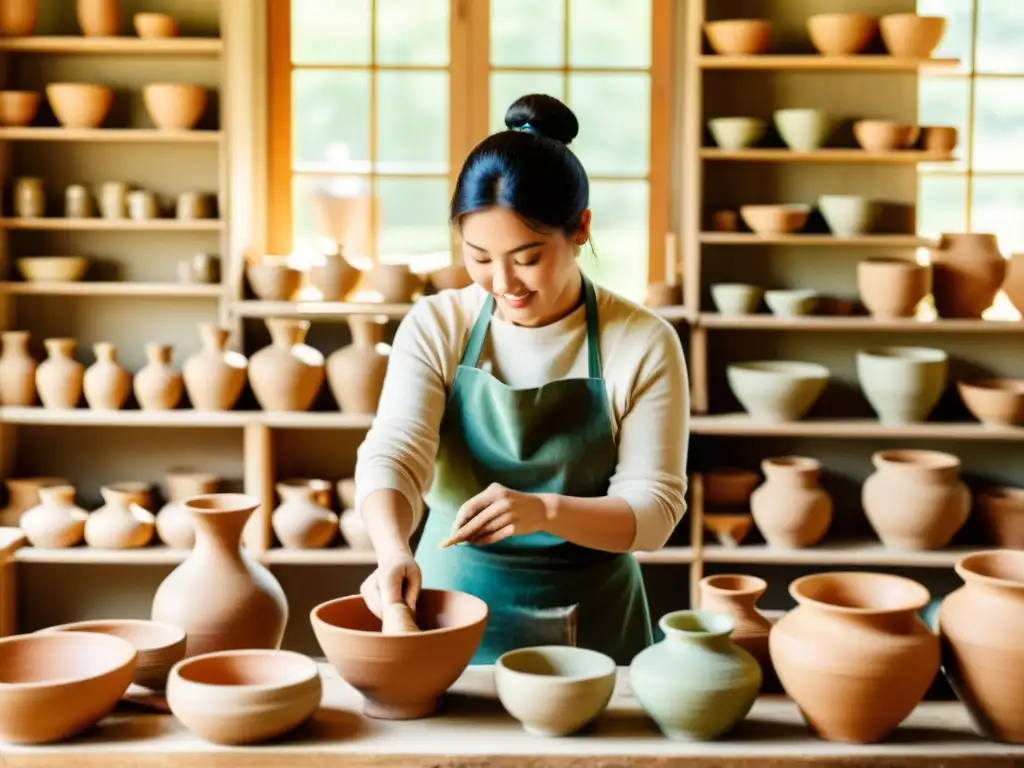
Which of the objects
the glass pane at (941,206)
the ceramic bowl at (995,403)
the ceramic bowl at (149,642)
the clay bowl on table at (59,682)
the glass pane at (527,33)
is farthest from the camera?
the glass pane at (941,206)

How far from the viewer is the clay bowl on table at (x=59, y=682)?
1495 mm

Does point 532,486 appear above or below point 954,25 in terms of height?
below

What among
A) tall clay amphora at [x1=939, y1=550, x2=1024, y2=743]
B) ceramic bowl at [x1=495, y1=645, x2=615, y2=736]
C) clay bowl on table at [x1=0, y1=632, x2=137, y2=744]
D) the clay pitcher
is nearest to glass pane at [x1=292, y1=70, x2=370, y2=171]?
the clay pitcher

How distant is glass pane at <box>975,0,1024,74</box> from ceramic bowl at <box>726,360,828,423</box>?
142cm

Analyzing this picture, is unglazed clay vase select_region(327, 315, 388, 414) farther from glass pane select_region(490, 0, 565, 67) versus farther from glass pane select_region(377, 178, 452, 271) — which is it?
glass pane select_region(490, 0, 565, 67)

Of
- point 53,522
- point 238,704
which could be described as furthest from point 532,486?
point 53,522

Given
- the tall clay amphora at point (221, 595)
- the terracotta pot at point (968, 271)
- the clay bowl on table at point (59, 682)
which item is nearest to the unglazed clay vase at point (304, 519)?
the tall clay amphora at point (221, 595)

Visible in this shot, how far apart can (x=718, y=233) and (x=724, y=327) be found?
358mm

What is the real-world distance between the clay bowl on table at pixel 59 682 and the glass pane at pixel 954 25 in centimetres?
388

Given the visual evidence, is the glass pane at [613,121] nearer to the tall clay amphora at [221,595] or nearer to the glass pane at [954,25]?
the glass pane at [954,25]

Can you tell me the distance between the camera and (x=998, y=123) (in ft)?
14.9

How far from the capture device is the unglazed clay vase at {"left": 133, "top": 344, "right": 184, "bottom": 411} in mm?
4188

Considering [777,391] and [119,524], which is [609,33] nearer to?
[777,391]

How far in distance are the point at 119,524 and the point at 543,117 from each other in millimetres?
2716
